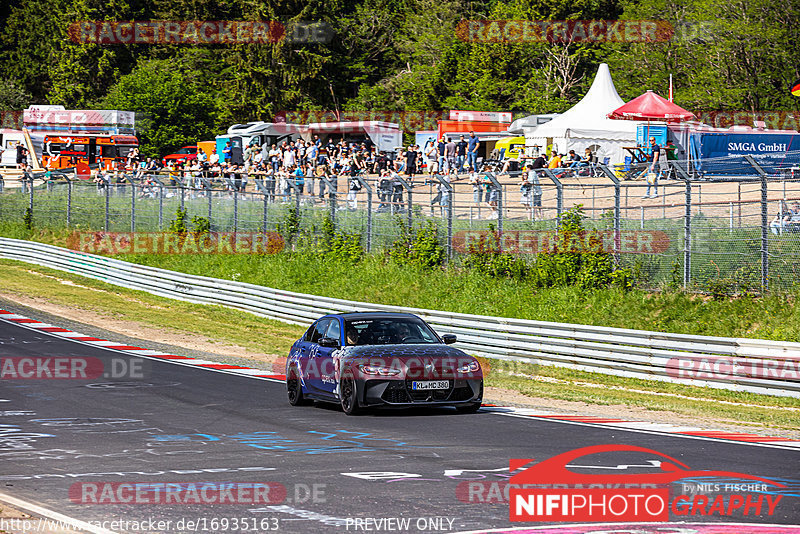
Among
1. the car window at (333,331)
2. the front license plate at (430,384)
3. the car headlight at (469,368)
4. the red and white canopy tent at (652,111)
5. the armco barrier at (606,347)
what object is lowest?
the armco barrier at (606,347)

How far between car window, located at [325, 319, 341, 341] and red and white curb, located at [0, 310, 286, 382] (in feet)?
12.7

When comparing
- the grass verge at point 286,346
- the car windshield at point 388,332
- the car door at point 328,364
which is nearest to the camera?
the car door at point 328,364

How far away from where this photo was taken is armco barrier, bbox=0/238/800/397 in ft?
54.6

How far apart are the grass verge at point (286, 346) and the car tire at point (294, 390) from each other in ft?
13.4

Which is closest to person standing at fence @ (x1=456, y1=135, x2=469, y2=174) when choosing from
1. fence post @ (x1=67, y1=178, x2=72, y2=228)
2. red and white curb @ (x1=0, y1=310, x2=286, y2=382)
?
fence post @ (x1=67, y1=178, x2=72, y2=228)

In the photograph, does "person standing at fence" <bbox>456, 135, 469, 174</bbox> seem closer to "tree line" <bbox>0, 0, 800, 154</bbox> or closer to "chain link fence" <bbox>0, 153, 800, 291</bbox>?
"chain link fence" <bbox>0, 153, 800, 291</bbox>

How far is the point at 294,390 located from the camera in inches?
587

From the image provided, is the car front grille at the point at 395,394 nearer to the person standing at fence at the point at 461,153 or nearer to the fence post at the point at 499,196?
the fence post at the point at 499,196

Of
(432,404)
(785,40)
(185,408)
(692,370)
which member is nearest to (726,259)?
(692,370)

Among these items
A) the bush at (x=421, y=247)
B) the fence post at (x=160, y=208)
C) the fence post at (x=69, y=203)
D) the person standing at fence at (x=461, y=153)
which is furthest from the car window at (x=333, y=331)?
the fence post at (x=69, y=203)

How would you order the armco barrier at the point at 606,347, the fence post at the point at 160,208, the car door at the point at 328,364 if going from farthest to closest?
the fence post at the point at 160,208
the armco barrier at the point at 606,347
the car door at the point at 328,364

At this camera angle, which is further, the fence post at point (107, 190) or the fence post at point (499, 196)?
the fence post at point (107, 190)

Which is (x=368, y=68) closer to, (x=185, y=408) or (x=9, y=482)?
(x=185, y=408)

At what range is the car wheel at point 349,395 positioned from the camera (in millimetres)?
13258
